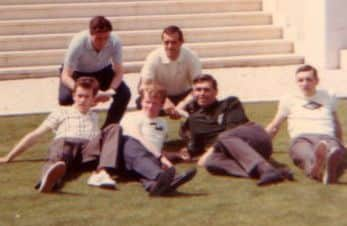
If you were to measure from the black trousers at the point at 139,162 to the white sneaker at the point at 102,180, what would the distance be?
0.62 ft

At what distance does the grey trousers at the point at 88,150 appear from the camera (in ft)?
22.3

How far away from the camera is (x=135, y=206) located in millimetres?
6156

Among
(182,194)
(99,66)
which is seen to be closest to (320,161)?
(182,194)

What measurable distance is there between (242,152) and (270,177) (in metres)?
0.34

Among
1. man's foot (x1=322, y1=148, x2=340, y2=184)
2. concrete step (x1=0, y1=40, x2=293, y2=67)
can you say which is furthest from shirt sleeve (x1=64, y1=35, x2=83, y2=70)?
concrete step (x1=0, y1=40, x2=293, y2=67)

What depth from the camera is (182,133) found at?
7973 mm

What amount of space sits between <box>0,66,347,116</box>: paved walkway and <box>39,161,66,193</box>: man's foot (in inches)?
148

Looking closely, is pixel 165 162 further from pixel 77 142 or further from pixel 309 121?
pixel 309 121

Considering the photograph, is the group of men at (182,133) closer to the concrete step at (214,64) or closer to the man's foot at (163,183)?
the man's foot at (163,183)

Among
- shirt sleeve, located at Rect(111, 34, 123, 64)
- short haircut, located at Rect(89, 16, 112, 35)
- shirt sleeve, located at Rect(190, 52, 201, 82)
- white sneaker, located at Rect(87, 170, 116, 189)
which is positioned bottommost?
white sneaker, located at Rect(87, 170, 116, 189)

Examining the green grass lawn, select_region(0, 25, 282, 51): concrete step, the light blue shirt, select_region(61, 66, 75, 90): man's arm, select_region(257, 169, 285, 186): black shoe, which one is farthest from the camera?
select_region(0, 25, 282, 51): concrete step

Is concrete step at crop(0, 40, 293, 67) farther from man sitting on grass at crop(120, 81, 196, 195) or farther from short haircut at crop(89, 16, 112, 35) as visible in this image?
man sitting on grass at crop(120, 81, 196, 195)

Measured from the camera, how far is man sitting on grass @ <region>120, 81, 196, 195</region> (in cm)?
639

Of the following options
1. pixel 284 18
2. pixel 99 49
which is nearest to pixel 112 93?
pixel 99 49
